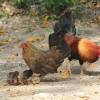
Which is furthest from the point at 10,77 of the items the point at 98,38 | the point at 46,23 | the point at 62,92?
the point at 46,23

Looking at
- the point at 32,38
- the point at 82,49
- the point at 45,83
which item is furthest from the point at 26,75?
the point at 32,38

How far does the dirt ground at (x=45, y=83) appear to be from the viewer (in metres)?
7.09

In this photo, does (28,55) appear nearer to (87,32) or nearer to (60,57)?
(60,57)

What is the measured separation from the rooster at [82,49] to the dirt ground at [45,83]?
328mm

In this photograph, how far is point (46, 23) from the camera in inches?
519

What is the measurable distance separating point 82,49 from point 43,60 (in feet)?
2.78

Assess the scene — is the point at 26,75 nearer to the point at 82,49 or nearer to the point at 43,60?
the point at 43,60

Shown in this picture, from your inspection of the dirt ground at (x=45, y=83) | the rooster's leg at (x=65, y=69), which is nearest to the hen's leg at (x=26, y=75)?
the dirt ground at (x=45, y=83)

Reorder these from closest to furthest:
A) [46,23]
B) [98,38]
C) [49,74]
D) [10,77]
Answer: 1. [10,77]
2. [49,74]
3. [98,38]
4. [46,23]

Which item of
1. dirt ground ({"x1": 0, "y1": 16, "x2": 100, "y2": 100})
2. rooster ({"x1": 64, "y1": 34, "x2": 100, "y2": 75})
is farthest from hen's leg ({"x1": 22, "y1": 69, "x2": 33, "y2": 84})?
rooster ({"x1": 64, "y1": 34, "x2": 100, "y2": 75})

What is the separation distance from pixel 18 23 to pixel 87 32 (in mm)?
2155

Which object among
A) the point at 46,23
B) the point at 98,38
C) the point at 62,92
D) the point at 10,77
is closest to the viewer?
the point at 62,92

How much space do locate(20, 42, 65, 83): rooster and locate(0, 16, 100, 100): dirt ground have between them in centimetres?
24

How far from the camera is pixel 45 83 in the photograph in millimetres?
7973
